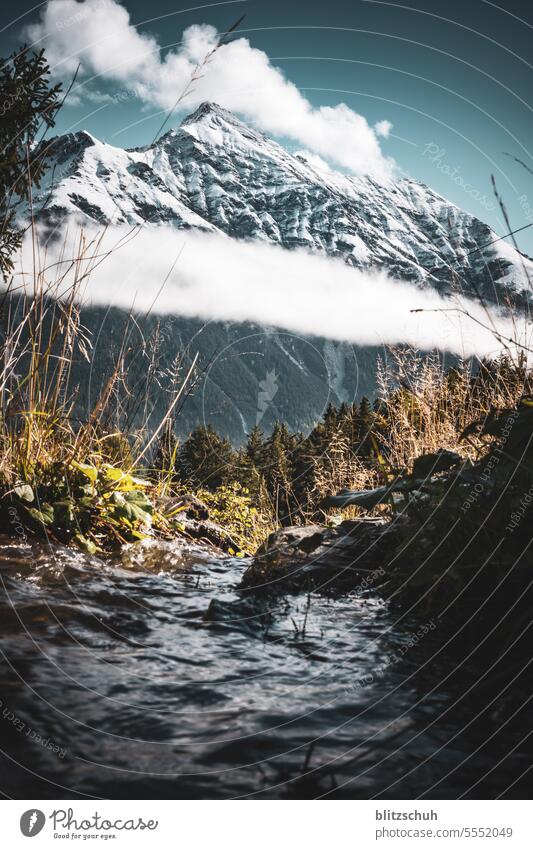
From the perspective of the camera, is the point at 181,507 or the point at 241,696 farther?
the point at 181,507

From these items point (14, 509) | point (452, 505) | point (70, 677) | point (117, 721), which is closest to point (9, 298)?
point (14, 509)

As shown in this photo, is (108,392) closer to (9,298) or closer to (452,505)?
(9,298)

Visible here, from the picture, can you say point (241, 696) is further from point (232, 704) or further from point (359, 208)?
point (359, 208)

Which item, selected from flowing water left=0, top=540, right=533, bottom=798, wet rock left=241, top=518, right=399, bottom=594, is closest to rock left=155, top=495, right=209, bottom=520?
wet rock left=241, top=518, right=399, bottom=594

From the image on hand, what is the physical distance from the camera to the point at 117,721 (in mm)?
1418
